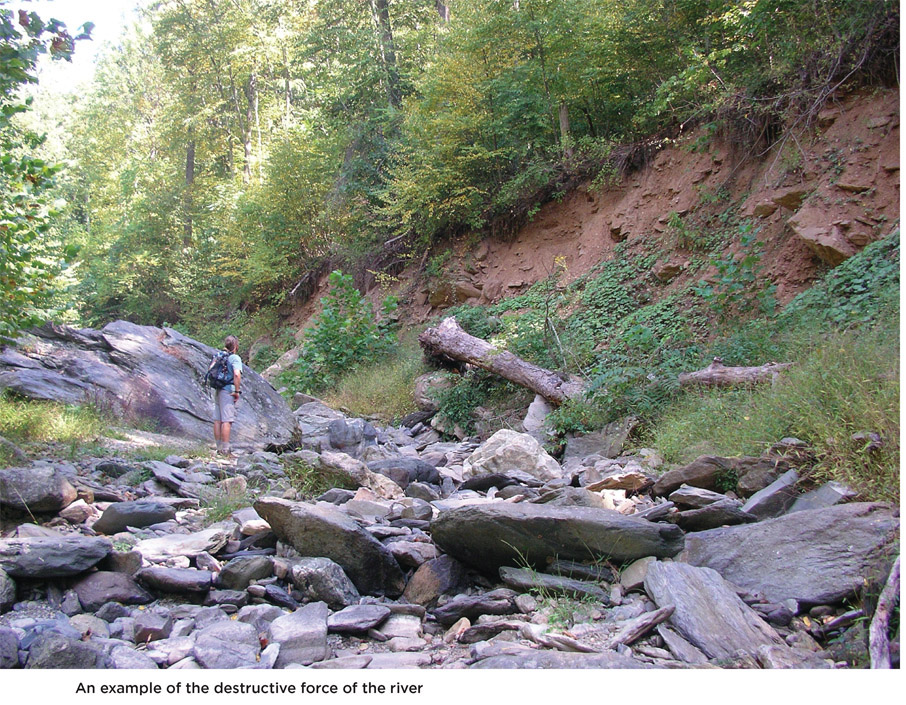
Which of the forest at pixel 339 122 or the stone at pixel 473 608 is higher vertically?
the forest at pixel 339 122

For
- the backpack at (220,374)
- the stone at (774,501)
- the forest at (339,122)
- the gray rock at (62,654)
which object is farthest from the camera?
the backpack at (220,374)

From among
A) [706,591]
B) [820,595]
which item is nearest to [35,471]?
[706,591]

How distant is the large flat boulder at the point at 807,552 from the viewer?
266cm

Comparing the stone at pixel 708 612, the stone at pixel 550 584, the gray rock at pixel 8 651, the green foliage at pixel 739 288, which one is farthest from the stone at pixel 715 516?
the green foliage at pixel 739 288

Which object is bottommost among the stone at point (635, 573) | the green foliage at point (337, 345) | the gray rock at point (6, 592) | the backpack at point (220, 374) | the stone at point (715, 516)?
the stone at point (635, 573)

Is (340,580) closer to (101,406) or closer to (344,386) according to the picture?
(101,406)

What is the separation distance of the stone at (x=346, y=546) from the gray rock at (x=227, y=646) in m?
0.74

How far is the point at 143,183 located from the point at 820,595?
88.0 ft

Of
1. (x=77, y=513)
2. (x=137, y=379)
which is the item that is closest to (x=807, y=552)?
(x=77, y=513)

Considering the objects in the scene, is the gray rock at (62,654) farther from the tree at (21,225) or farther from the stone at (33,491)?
the tree at (21,225)

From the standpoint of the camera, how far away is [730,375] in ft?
20.6

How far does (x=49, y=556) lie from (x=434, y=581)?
2062 mm

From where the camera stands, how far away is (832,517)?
294 cm

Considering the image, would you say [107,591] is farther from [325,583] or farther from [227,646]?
[325,583]
